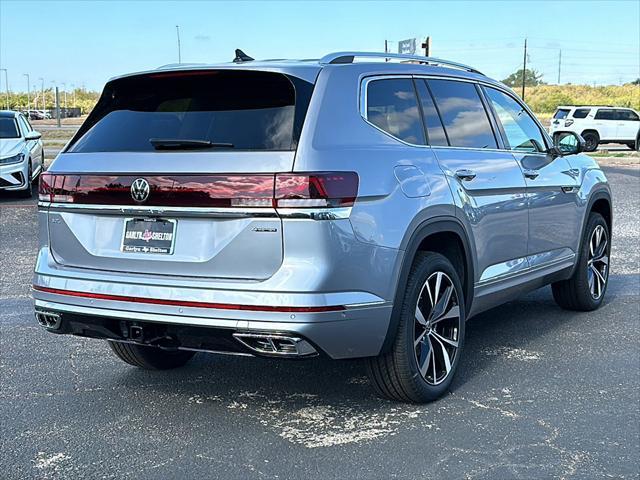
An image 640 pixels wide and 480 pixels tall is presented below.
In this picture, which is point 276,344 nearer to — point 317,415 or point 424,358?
point 317,415

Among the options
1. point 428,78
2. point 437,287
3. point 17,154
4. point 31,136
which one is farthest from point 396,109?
point 31,136

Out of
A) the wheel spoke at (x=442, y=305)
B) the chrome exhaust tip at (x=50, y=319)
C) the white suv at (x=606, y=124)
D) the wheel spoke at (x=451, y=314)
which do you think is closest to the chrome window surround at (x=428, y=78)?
the wheel spoke at (x=442, y=305)

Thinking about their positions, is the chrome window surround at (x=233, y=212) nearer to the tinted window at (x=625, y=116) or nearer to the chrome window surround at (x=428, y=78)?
the chrome window surround at (x=428, y=78)

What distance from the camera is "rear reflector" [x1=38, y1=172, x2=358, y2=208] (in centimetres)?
364

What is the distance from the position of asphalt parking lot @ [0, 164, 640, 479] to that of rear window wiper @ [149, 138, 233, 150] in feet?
4.62

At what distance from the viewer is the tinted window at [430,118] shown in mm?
4688

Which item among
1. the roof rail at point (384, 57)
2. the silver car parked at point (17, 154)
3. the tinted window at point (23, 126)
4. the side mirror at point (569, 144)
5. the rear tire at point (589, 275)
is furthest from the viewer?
the tinted window at point (23, 126)

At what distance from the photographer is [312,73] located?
4.03 meters

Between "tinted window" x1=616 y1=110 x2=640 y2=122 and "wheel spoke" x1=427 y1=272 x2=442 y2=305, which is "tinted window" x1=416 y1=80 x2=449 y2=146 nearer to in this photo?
"wheel spoke" x1=427 y1=272 x2=442 y2=305

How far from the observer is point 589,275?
6668 millimetres

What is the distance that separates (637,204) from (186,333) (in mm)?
12231

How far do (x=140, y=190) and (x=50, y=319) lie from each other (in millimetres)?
A: 886

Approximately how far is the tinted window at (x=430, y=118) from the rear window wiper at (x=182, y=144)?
135 centimetres

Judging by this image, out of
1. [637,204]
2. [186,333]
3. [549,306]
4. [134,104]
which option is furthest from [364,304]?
A: [637,204]
